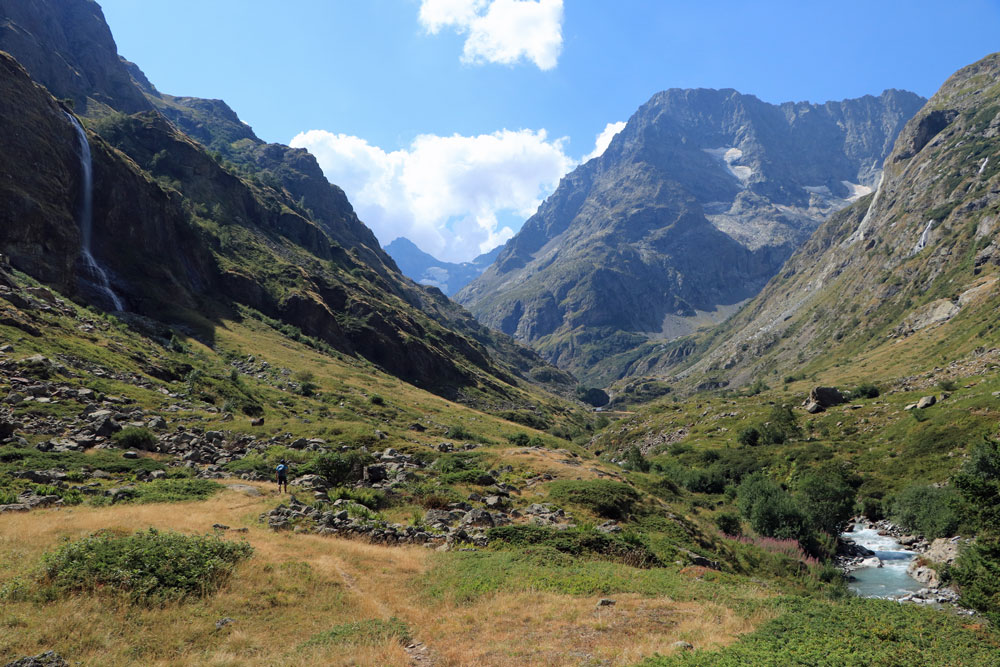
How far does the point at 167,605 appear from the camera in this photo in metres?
15.5

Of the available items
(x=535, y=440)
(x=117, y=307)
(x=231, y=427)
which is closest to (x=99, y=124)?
(x=117, y=307)

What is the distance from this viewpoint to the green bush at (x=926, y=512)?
38562mm

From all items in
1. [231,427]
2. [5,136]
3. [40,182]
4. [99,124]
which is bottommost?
[231,427]

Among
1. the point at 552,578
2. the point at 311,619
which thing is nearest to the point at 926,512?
the point at 552,578

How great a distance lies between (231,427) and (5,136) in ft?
246

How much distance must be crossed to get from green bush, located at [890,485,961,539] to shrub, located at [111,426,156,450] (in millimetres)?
58752

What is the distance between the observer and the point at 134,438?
112 ft

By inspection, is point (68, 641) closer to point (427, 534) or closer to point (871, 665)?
point (427, 534)

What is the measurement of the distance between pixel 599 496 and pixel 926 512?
31.0 m

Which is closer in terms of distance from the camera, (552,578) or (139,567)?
(139,567)

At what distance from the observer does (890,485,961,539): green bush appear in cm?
3856

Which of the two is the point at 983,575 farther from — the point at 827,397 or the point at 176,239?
the point at 176,239

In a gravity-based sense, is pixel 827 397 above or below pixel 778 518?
above

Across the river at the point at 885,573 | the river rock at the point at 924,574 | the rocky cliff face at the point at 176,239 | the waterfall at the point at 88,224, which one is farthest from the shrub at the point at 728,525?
the waterfall at the point at 88,224
